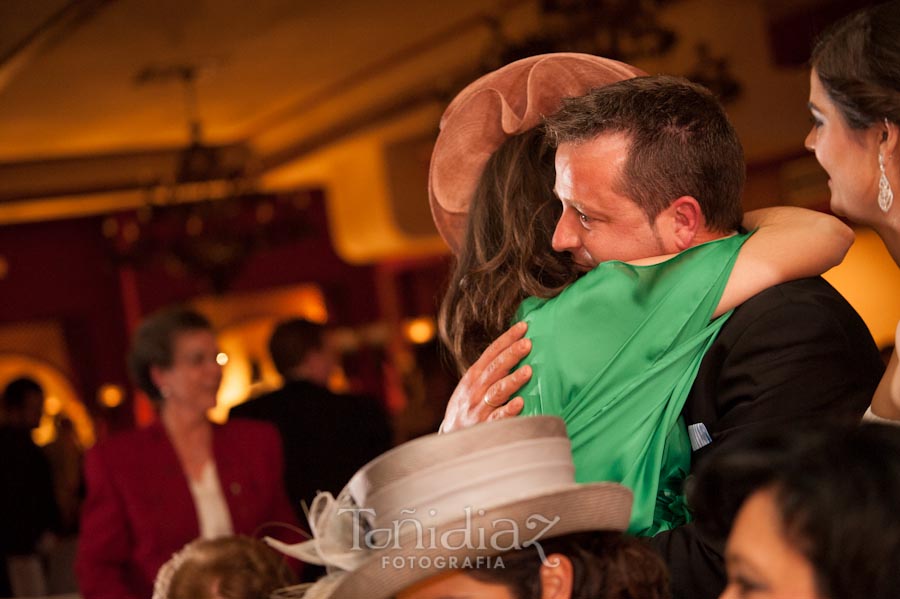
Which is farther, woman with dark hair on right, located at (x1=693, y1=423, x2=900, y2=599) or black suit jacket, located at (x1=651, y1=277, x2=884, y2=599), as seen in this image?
black suit jacket, located at (x1=651, y1=277, x2=884, y2=599)

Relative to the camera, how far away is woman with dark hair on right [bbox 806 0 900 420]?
150cm

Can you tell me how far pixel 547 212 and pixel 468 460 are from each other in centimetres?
51

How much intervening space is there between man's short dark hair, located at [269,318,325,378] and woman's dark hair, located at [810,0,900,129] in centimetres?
315

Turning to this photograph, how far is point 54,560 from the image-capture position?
4.60 metres

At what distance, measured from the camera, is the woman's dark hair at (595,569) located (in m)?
1.41

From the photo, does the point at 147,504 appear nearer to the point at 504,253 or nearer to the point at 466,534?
the point at 504,253

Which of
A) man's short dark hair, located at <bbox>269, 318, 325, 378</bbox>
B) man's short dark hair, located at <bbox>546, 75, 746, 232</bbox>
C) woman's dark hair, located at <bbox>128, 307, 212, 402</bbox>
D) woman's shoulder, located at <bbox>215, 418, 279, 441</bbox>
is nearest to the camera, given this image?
man's short dark hair, located at <bbox>546, 75, 746, 232</bbox>

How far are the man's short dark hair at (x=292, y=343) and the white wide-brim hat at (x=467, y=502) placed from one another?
3.14 meters

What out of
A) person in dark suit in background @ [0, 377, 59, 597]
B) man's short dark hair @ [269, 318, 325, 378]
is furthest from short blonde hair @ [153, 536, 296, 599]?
person in dark suit in background @ [0, 377, 59, 597]

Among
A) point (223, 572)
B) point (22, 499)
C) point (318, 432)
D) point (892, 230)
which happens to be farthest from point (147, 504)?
point (22, 499)

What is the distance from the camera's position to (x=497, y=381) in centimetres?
161

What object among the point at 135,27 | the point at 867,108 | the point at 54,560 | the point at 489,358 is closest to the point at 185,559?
the point at 489,358

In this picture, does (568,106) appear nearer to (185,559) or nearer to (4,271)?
(185,559)

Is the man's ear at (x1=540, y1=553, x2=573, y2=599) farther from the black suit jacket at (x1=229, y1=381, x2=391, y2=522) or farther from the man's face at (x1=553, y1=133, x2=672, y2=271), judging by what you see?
the black suit jacket at (x1=229, y1=381, x2=391, y2=522)
